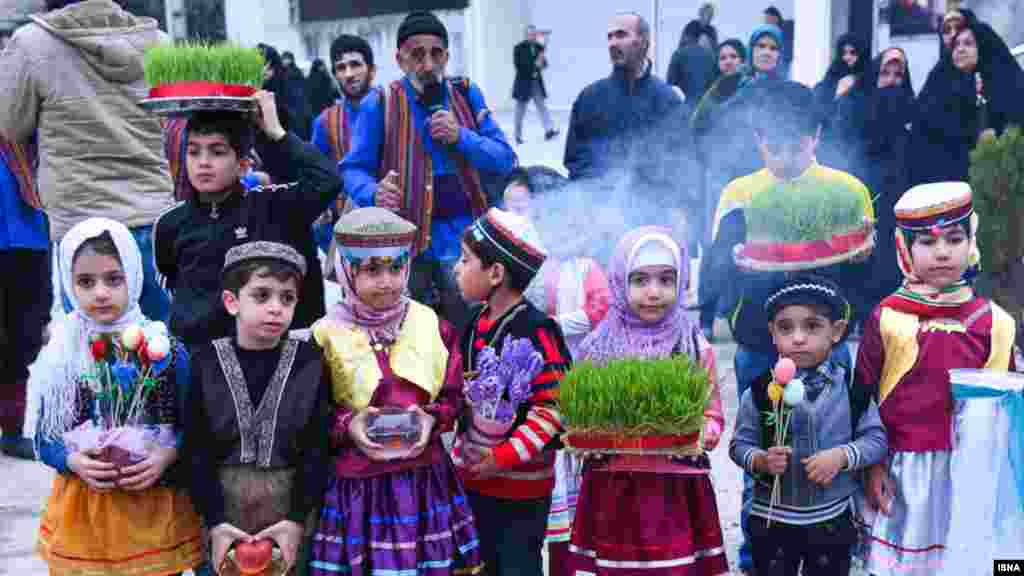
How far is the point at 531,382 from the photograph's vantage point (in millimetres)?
3881

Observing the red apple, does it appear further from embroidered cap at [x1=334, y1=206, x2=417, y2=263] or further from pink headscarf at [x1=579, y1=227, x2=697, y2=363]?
pink headscarf at [x1=579, y1=227, x2=697, y2=363]

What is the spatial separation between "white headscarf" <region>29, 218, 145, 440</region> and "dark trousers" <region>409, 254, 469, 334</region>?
1640 millimetres

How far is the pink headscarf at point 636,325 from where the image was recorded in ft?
13.4

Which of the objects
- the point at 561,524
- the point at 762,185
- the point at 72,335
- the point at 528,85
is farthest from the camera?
the point at 528,85

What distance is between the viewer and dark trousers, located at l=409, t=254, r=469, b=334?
5422mm

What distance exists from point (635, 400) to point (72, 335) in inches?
65.1

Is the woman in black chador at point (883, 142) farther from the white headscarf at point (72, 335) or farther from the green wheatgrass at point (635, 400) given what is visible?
the white headscarf at point (72, 335)

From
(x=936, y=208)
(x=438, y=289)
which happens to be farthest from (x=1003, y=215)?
(x=438, y=289)

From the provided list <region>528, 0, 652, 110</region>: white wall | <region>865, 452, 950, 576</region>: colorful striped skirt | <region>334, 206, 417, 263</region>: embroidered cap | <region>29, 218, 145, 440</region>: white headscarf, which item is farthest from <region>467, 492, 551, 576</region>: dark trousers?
<region>528, 0, 652, 110</region>: white wall

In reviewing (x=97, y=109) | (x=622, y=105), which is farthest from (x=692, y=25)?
(x=97, y=109)

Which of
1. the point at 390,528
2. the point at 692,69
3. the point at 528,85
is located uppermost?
the point at 528,85

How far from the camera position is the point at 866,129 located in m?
8.88

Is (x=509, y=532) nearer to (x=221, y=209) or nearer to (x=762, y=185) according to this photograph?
(x=221, y=209)

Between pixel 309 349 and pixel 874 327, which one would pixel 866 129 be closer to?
pixel 874 327
